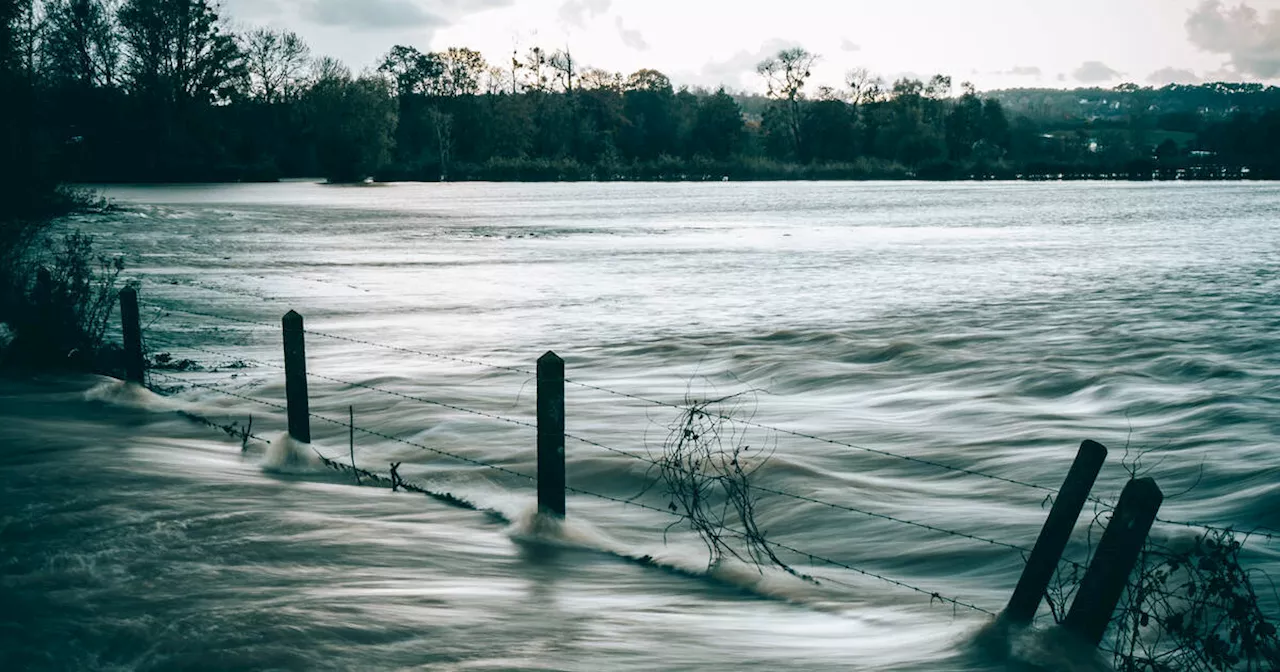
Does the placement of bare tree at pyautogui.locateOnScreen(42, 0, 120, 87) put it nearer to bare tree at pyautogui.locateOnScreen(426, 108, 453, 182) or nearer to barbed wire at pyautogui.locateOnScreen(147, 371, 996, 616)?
bare tree at pyautogui.locateOnScreen(426, 108, 453, 182)

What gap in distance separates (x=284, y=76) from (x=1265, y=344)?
12240 centimetres

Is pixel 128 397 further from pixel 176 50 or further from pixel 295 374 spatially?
pixel 176 50

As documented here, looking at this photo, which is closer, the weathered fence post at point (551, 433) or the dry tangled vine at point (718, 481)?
the weathered fence post at point (551, 433)

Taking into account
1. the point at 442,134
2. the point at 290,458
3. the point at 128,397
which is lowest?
the point at 290,458

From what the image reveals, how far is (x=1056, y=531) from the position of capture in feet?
20.0

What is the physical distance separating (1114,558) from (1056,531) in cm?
34

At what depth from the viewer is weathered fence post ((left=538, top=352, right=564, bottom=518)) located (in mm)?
8227

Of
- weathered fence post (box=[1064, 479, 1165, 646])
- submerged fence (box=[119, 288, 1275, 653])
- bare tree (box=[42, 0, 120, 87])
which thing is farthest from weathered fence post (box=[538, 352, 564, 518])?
bare tree (box=[42, 0, 120, 87])

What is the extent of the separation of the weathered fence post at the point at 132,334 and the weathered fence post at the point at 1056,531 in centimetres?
964

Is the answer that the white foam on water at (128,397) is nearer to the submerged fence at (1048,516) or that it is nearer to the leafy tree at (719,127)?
the submerged fence at (1048,516)

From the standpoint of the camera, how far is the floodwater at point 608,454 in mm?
7070

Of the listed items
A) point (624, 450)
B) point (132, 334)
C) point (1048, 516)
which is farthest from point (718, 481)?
point (132, 334)

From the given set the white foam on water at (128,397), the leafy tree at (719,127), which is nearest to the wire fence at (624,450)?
the white foam on water at (128,397)

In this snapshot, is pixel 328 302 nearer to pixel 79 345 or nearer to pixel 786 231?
pixel 79 345
